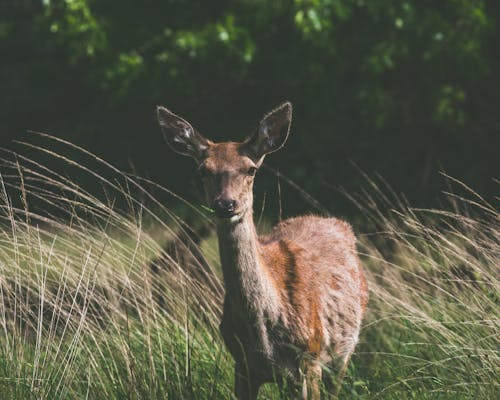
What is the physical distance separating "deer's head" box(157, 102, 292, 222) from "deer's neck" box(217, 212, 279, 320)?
8 centimetres

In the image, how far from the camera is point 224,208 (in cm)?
369

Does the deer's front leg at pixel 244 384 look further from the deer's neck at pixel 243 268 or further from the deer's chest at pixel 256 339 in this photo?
the deer's neck at pixel 243 268

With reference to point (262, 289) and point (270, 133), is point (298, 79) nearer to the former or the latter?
point (270, 133)

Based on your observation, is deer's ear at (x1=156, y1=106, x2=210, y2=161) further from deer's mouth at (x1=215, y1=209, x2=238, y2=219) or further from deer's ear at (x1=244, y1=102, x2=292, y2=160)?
deer's mouth at (x1=215, y1=209, x2=238, y2=219)

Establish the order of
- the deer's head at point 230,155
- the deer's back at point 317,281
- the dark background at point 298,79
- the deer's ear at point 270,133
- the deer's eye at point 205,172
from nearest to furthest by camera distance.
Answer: the deer's head at point 230,155
the deer's eye at point 205,172
the deer's back at point 317,281
the deer's ear at point 270,133
the dark background at point 298,79

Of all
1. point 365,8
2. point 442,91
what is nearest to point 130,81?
point 365,8

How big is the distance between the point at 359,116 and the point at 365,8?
71.4 inches

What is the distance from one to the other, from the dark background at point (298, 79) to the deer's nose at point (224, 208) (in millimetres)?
6302

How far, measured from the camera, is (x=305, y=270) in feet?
14.8

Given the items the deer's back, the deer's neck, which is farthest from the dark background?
the deer's neck

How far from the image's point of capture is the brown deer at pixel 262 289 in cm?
387

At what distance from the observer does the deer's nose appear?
3.69 meters

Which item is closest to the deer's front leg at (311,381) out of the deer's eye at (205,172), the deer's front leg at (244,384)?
the deer's front leg at (244,384)

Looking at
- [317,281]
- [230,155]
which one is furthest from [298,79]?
[230,155]
